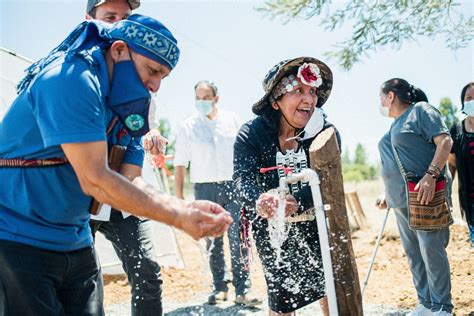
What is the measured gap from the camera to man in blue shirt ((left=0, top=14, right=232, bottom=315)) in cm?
180

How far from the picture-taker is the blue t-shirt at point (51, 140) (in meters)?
1.79

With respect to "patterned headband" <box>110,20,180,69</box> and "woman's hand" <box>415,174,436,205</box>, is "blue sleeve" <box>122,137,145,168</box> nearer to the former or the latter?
"patterned headband" <box>110,20,180,69</box>

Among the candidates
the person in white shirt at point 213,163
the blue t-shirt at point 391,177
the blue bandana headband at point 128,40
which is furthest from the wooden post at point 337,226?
the person in white shirt at point 213,163

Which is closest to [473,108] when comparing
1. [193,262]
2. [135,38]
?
[135,38]

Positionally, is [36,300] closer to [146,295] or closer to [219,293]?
[146,295]

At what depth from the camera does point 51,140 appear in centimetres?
179

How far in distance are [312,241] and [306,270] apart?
0.19 m

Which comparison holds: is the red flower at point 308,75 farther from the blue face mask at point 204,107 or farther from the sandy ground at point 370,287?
the blue face mask at point 204,107

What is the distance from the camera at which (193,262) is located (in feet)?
28.1

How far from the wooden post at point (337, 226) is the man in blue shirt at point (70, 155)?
95 cm

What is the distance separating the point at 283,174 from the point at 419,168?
1.76 metres

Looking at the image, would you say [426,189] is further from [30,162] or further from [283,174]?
[30,162]

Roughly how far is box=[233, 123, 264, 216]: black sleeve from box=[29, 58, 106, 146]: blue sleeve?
144 cm

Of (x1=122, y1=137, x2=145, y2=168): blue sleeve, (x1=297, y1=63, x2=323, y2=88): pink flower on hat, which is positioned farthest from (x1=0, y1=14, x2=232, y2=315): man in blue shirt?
(x1=297, y1=63, x2=323, y2=88): pink flower on hat
